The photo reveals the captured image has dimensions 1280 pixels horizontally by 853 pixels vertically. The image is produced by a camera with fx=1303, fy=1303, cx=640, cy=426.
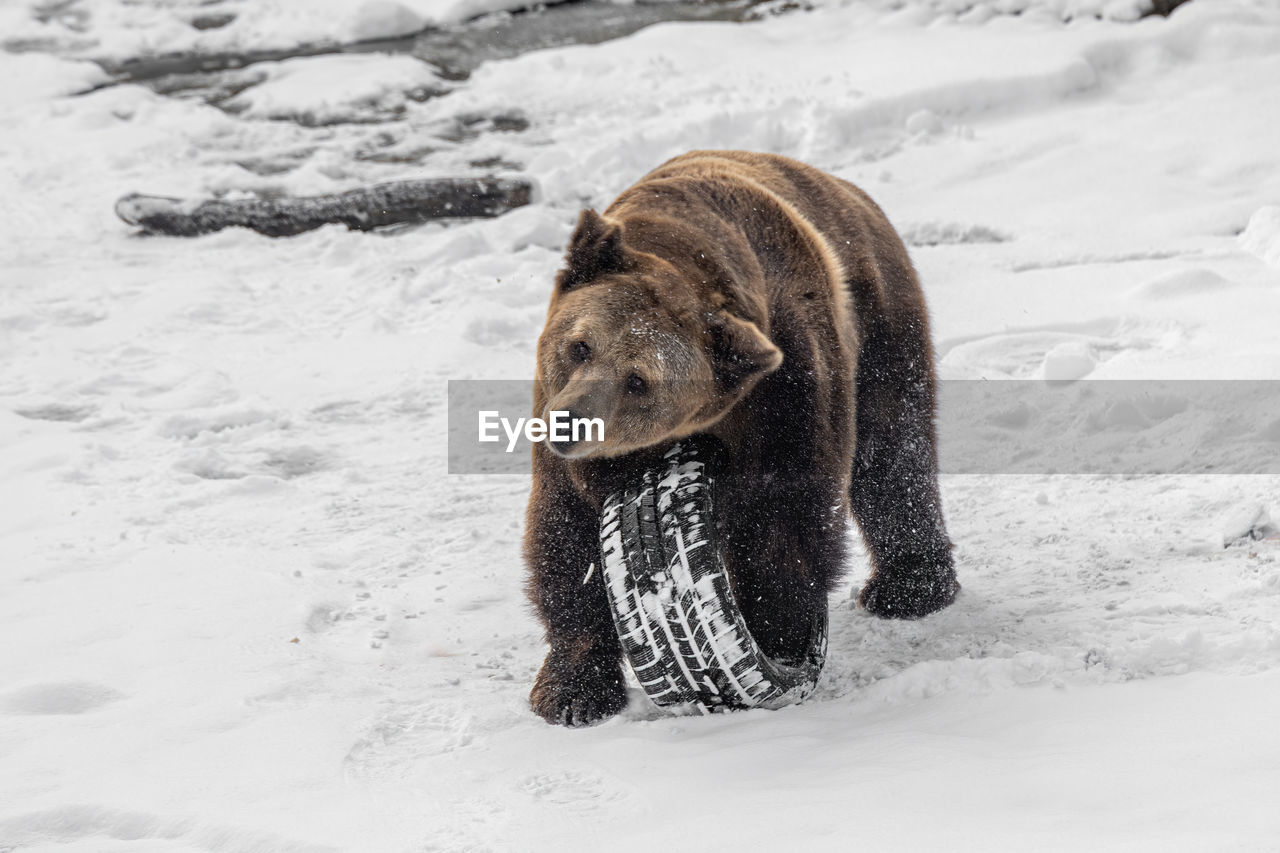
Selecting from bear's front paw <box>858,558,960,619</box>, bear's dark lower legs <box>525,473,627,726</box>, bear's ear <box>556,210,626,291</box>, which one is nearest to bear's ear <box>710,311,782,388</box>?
bear's ear <box>556,210,626,291</box>

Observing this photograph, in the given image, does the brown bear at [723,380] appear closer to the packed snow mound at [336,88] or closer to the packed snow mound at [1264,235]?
the packed snow mound at [1264,235]

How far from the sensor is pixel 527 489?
5.07 m

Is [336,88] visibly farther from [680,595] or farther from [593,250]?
[680,595]

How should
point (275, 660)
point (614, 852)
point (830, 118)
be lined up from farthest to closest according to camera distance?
point (830, 118) → point (275, 660) → point (614, 852)

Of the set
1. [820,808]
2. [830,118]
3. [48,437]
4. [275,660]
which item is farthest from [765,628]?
[830,118]

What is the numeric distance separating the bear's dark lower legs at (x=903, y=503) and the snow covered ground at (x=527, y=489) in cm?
15

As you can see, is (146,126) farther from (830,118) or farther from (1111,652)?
(1111,652)

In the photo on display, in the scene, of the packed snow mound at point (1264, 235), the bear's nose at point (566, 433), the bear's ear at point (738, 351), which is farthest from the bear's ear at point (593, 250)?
the packed snow mound at point (1264, 235)

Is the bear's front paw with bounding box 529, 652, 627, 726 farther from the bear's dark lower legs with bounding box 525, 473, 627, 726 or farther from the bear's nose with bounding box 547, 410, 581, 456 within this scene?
the bear's nose with bounding box 547, 410, 581, 456

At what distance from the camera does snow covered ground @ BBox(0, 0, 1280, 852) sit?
113 inches

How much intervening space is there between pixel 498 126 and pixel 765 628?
7322 millimetres

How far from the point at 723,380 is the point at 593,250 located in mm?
443

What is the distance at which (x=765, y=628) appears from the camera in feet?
11.3

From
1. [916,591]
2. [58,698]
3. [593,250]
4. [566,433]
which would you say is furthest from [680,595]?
[58,698]
